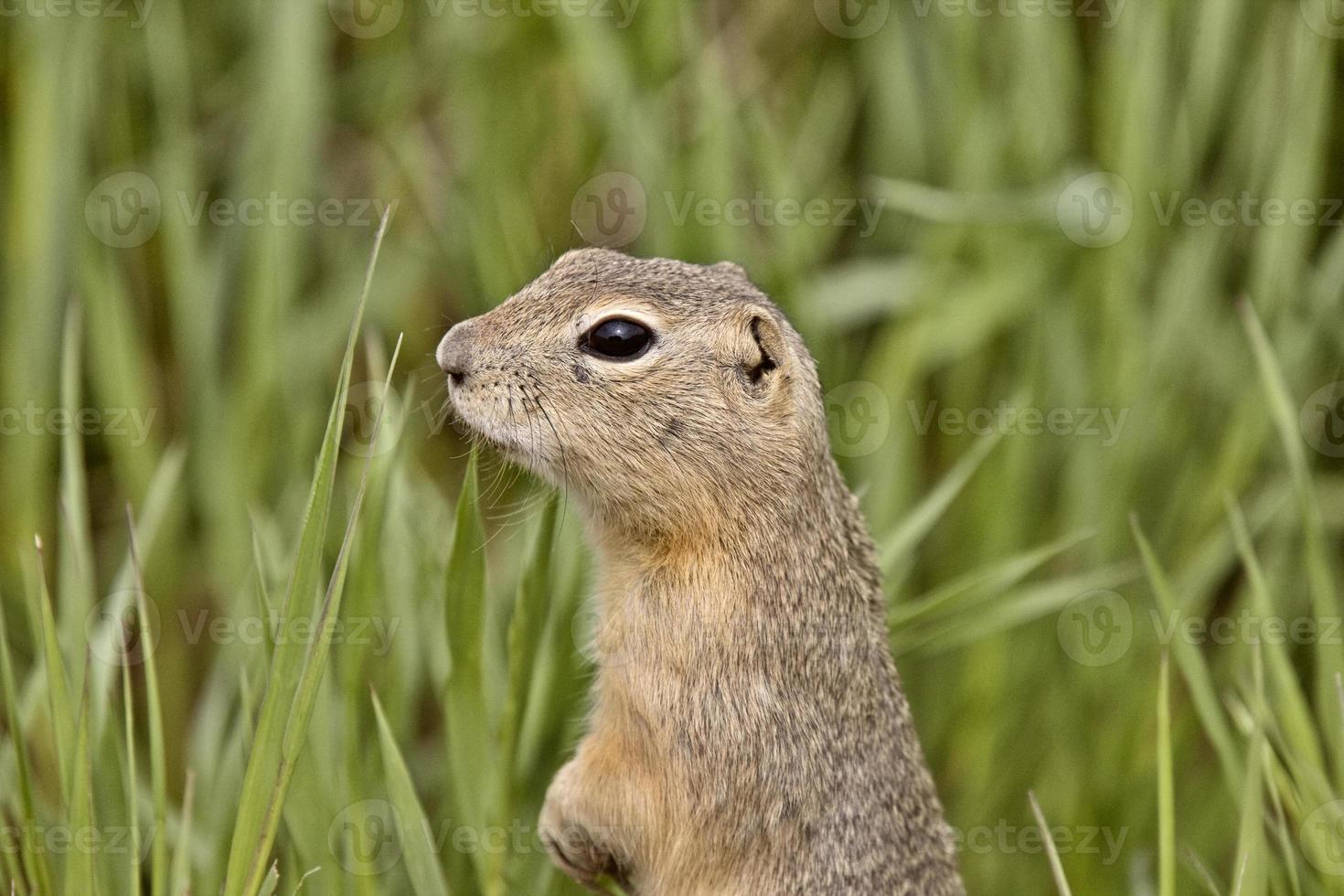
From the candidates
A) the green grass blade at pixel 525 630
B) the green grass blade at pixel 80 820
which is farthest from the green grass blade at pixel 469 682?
the green grass blade at pixel 80 820

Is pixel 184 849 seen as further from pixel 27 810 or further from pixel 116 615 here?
pixel 116 615

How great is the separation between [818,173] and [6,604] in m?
2.64

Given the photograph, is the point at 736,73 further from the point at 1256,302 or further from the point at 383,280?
the point at 1256,302

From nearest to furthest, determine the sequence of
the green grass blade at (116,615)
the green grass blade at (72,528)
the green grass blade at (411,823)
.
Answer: the green grass blade at (411,823) → the green grass blade at (116,615) → the green grass blade at (72,528)

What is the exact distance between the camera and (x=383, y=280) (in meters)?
4.46

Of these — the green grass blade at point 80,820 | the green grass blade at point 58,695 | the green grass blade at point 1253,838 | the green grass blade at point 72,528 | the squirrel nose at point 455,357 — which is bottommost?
the green grass blade at point 1253,838

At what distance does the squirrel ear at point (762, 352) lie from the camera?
281cm

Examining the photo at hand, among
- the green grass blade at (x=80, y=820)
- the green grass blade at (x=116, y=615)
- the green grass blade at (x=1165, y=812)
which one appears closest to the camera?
the green grass blade at (x=80, y=820)

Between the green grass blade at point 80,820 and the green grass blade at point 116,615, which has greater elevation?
the green grass blade at point 116,615

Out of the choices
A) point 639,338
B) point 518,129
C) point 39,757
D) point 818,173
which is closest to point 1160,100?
point 818,173

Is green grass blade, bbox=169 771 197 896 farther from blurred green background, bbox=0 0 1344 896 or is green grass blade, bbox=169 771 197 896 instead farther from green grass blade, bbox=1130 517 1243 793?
green grass blade, bbox=1130 517 1243 793

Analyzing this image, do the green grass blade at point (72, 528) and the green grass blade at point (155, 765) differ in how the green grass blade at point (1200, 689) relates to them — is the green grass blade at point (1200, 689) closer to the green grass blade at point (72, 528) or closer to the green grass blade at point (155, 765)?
the green grass blade at point (155, 765)

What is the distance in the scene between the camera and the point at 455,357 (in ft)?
8.57

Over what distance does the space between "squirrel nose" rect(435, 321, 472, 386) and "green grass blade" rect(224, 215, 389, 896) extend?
404 mm
